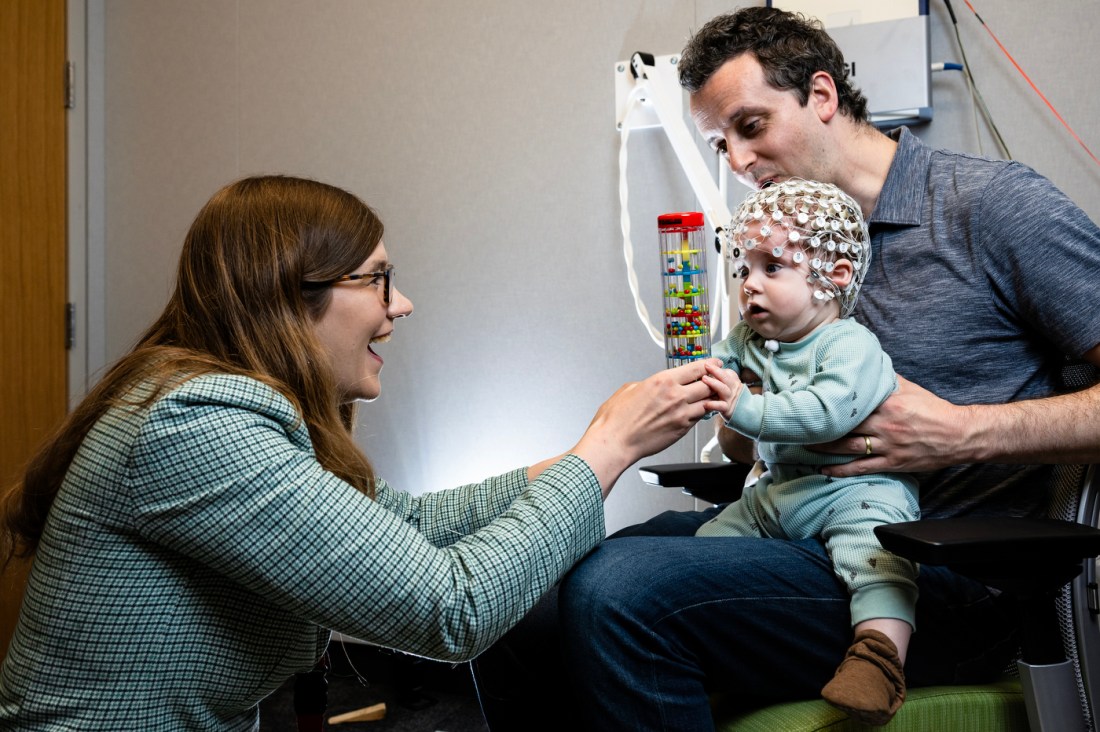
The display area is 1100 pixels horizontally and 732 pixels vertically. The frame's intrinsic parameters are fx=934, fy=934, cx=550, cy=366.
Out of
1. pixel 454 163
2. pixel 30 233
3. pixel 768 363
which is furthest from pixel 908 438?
pixel 30 233

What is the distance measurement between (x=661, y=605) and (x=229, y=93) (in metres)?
2.63

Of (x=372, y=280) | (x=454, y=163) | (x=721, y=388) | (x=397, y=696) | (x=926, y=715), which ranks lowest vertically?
(x=397, y=696)

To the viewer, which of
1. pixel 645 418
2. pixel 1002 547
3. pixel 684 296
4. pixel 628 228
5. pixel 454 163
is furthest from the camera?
pixel 454 163

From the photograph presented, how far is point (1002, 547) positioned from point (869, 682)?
20 centimetres

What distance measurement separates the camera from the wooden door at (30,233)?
9.66 ft

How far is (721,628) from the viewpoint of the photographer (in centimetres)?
111

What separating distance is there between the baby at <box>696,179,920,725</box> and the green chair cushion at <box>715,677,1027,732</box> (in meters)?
0.11

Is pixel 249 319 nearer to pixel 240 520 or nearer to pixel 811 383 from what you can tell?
pixel 240 520

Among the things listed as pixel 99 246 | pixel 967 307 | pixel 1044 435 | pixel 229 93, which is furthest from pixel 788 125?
pixel 99 246

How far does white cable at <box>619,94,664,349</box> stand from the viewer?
246 cm

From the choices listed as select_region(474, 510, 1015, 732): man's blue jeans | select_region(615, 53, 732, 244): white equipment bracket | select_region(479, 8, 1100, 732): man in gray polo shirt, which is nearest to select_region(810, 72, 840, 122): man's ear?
select_region(479, 8, 1100, 732): man in gray polo shirt

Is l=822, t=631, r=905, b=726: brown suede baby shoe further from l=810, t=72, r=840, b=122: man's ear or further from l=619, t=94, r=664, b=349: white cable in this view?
l=619, t=94, r=664, b=349: white cable

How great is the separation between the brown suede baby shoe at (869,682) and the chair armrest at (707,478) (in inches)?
22.0

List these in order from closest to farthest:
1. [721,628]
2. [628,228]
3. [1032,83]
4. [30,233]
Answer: [721,628], [1032,83], [628,228], [30,233]
